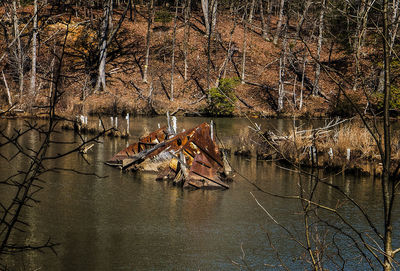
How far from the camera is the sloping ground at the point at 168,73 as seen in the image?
41062 millimetres

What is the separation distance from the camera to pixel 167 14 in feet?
189

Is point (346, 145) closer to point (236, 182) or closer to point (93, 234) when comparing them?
point (236, 182)

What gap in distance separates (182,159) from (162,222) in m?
5.40

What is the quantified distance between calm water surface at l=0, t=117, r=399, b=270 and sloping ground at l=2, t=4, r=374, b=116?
17781mm

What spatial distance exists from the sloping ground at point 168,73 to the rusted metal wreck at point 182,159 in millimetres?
13720

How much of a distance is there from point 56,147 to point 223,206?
38.7 feet

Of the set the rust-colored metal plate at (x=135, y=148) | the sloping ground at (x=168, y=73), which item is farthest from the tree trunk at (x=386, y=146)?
the sloping ground at (x=168, y=73)

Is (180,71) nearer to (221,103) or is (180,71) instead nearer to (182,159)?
(221,103)

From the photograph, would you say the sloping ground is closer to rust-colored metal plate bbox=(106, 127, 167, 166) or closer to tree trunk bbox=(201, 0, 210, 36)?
tree trunk bbox=(201, 0, 210, 36)

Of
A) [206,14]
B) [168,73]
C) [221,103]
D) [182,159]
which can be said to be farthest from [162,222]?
[206,14]

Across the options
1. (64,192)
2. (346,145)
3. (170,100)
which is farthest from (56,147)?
(170,100)

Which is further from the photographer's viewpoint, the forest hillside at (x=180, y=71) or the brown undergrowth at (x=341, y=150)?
the forest hillside at (x=180, y=71)

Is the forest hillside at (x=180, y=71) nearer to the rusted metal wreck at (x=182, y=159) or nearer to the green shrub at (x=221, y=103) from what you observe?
the green shrub at (x=221, y=103)

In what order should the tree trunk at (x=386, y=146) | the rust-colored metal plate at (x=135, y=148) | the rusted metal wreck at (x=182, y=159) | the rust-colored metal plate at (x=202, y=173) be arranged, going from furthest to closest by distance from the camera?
the rust-colored metal plate at (x=135, y=148)
the rusted metal wreck at (x=182, y=159)
the rust-colored metal plate at (x=202, y=173)
the tree trunk at (x=386, y=146)
